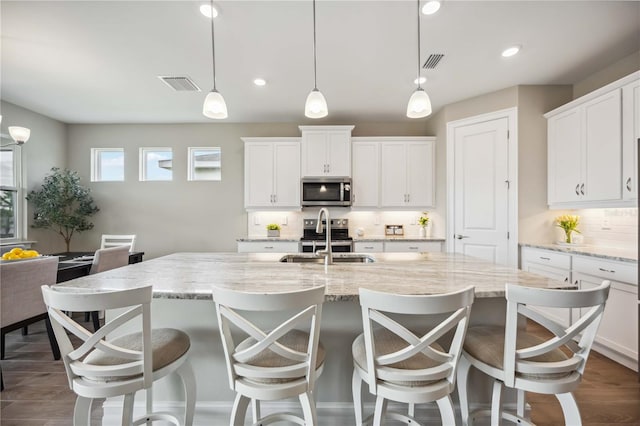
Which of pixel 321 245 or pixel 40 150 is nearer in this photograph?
pixel 321 245

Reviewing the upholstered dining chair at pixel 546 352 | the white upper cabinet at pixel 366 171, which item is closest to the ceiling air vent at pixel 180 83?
the white upper cabinet at pixel 366 171

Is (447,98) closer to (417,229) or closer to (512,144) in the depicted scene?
(512,144)

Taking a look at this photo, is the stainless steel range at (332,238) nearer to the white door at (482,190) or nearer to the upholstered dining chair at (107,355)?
the white door at (482,190)

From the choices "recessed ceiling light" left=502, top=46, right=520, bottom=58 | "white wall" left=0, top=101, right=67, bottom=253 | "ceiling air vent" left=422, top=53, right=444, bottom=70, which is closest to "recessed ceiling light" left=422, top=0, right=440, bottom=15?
"ceiling air vent" left=422, top=53, right=444, bottom=70

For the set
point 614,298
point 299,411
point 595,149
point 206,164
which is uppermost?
point 206,164

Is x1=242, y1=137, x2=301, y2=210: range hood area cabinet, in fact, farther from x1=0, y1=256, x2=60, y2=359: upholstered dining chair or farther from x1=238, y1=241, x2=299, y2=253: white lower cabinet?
x1=0, y1=256, x2=60, y2=359: upholstered dining chair

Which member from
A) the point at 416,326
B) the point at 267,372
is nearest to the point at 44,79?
the point at 267,372

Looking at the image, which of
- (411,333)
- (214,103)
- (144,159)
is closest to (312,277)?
(411,333)

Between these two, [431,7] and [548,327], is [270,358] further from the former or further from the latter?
[431,7]

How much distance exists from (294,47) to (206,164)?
120 inches

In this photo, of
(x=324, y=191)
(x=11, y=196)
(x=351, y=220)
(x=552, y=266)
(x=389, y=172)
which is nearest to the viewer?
(x=552, y=266)

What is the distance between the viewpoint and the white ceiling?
2191 millimetres

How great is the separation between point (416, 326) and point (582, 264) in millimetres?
2169

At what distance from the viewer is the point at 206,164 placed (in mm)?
5004
